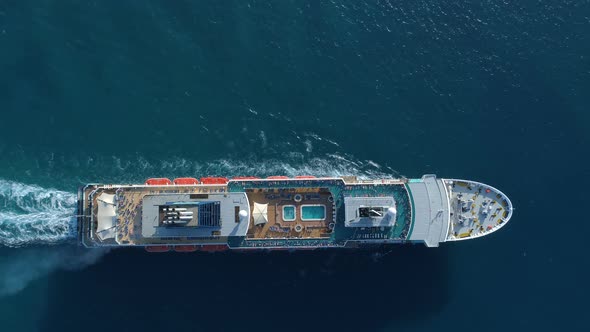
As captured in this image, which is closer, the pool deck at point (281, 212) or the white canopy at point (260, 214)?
the white canopy at point (260, 214)

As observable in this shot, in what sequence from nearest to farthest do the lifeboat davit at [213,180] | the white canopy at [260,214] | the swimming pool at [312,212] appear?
1. the white canopy at [260,214]
2. the swimming pool at [312,212]
3. the lifeboat davit at [213,180]

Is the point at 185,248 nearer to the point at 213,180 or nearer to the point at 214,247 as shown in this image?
the point at 214,247

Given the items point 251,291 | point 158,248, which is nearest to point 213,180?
point 158,248

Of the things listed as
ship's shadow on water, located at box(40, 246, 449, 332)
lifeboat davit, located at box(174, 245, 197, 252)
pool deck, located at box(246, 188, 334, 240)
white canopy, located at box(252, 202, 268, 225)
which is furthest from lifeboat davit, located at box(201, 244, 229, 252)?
white canopy, located at box(252, 202, 268, 225)

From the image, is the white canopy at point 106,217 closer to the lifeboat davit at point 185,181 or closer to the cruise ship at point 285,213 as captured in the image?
the cruise ship at point 285,213

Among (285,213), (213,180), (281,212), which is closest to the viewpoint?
(281,212)

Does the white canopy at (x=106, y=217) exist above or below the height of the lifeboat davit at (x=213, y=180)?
below

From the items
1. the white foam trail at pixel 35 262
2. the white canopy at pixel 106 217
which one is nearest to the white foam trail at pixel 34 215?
the white foam trail at pixel 35 262

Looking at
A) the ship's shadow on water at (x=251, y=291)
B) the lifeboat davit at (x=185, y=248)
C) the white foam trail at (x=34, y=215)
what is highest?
the white foam trail at (x=34, y=215)
